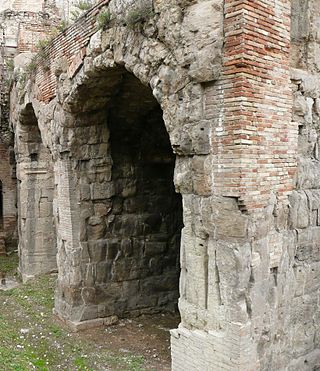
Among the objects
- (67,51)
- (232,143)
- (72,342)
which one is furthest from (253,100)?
(72,342)

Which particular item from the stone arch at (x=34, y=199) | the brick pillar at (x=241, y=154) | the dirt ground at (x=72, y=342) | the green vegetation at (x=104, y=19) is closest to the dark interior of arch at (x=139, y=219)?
the dirt ground at (x=72, y=342)

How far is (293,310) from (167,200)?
4332mm

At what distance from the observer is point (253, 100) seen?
4809 millimetres

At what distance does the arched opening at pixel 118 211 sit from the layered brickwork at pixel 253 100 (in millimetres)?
2840

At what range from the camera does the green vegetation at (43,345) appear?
6.85 m

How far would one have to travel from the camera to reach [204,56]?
493cm

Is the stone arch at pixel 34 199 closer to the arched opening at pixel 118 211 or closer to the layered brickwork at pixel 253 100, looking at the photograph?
the arched opening at pixel 118 211

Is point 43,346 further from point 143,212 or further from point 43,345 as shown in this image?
point 143,212

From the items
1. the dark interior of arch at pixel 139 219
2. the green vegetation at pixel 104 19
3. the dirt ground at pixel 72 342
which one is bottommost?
the dirt ground at pixel 72 342

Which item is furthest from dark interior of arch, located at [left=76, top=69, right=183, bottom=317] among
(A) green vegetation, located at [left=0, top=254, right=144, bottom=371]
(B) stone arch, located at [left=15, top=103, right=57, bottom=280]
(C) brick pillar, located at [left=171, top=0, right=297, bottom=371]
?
(B) stone arch, located at [left=15, top=103, right=57, bottom=280]

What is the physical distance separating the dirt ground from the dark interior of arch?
48 cm

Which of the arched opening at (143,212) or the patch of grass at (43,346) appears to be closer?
the patch of grass at (43,346)

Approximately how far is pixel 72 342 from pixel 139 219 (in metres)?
2.56

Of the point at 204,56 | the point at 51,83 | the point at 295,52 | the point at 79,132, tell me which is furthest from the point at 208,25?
the point at 51,83
